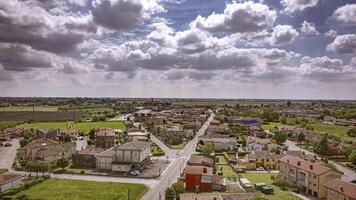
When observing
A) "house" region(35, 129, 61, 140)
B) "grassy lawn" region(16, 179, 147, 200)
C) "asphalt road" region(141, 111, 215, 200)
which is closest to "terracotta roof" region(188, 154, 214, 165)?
"asphalt road" region(141, 111, 215, 200)

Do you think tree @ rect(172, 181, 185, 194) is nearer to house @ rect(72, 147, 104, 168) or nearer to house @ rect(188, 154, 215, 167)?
house @ rect(188, 154, 215, 167)

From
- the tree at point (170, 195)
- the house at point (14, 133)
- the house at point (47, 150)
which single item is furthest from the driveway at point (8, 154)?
the tree at point (170, 195)

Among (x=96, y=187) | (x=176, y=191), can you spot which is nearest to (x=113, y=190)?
(x=96, y=187)

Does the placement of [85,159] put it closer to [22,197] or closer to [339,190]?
[22,197]

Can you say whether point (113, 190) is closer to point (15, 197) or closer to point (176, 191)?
point (176, 191)

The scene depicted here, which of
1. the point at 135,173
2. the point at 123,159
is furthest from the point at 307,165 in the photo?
the point at 123,159

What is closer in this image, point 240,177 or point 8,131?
point 240,177
